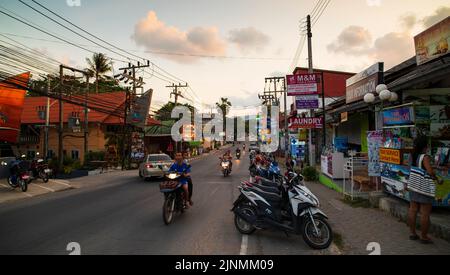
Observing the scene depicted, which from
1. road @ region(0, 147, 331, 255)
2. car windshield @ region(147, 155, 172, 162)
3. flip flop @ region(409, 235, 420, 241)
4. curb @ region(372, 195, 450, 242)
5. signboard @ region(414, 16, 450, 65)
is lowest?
road @ region(0, 147, 331, 255)

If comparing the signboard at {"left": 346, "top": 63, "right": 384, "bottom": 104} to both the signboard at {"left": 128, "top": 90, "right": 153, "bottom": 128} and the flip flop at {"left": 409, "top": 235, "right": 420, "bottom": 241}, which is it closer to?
Answer: the flip flop at {"left": 409, "top": 235, "right": 420, "bottom": 241}

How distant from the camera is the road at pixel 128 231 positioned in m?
5.36

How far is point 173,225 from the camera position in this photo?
7039 millimetres

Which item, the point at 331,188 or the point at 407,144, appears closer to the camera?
the point at 407,144

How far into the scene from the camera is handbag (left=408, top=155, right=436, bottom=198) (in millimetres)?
5172

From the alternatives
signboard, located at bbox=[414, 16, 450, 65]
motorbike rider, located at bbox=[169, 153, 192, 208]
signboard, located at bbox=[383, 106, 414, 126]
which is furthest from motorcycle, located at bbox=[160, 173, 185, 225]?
signboard, located at bbox=[414, 16, 450, 65]

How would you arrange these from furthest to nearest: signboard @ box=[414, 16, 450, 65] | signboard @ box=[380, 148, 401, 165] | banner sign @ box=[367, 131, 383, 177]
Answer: banner sign @ box=[367, 131, 383, 177], signboard @ box=[380, 148, 401, 165], signboard @ box=[414, 16, 450, 65]

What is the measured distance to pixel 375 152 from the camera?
930 cm

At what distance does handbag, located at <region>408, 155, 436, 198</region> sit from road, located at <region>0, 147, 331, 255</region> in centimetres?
205

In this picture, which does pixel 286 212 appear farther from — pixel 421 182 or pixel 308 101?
pixel 308 101

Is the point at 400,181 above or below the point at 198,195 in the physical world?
above
